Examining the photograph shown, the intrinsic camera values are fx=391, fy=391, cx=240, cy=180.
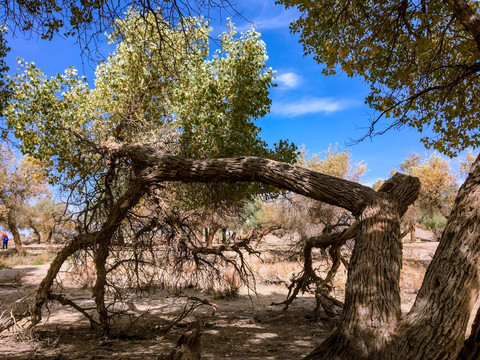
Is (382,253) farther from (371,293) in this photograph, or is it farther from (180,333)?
(180,333)

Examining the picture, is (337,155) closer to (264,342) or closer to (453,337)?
(264,342)

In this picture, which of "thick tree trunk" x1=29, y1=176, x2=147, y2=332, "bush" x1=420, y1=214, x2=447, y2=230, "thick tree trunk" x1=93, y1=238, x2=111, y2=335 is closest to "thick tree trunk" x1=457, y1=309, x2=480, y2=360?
"thick tree trunk" x1=29, y1=176, x2=147, y2=332

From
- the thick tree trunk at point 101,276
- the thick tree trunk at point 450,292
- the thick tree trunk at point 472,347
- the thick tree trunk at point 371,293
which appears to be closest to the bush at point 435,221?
the thick tree trunk at point 101,276

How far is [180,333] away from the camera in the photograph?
7746 millimetres

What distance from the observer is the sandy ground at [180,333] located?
625 centimetres

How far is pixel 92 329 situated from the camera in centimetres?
815

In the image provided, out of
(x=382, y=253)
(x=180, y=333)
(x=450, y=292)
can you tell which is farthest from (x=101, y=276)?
(x=450, y=292)

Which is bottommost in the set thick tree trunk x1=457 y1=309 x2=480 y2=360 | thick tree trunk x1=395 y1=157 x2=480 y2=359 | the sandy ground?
the sandy ground

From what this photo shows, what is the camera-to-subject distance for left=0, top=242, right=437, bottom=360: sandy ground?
246 inches

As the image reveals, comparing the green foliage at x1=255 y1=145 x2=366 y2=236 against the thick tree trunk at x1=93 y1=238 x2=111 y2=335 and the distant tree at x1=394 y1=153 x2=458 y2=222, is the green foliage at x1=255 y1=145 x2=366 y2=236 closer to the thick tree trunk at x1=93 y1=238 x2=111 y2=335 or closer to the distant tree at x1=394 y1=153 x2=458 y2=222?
the distant tree at x1=394 y1=153 x2=458 y2=222

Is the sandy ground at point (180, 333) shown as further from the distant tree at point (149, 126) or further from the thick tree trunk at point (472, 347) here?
the thick tree trunk at point (472, 347)

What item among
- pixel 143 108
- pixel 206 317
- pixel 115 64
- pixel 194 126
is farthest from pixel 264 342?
pixel 115 64

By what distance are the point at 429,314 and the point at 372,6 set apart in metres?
6.71

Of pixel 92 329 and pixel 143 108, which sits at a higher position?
pixel 143 108
